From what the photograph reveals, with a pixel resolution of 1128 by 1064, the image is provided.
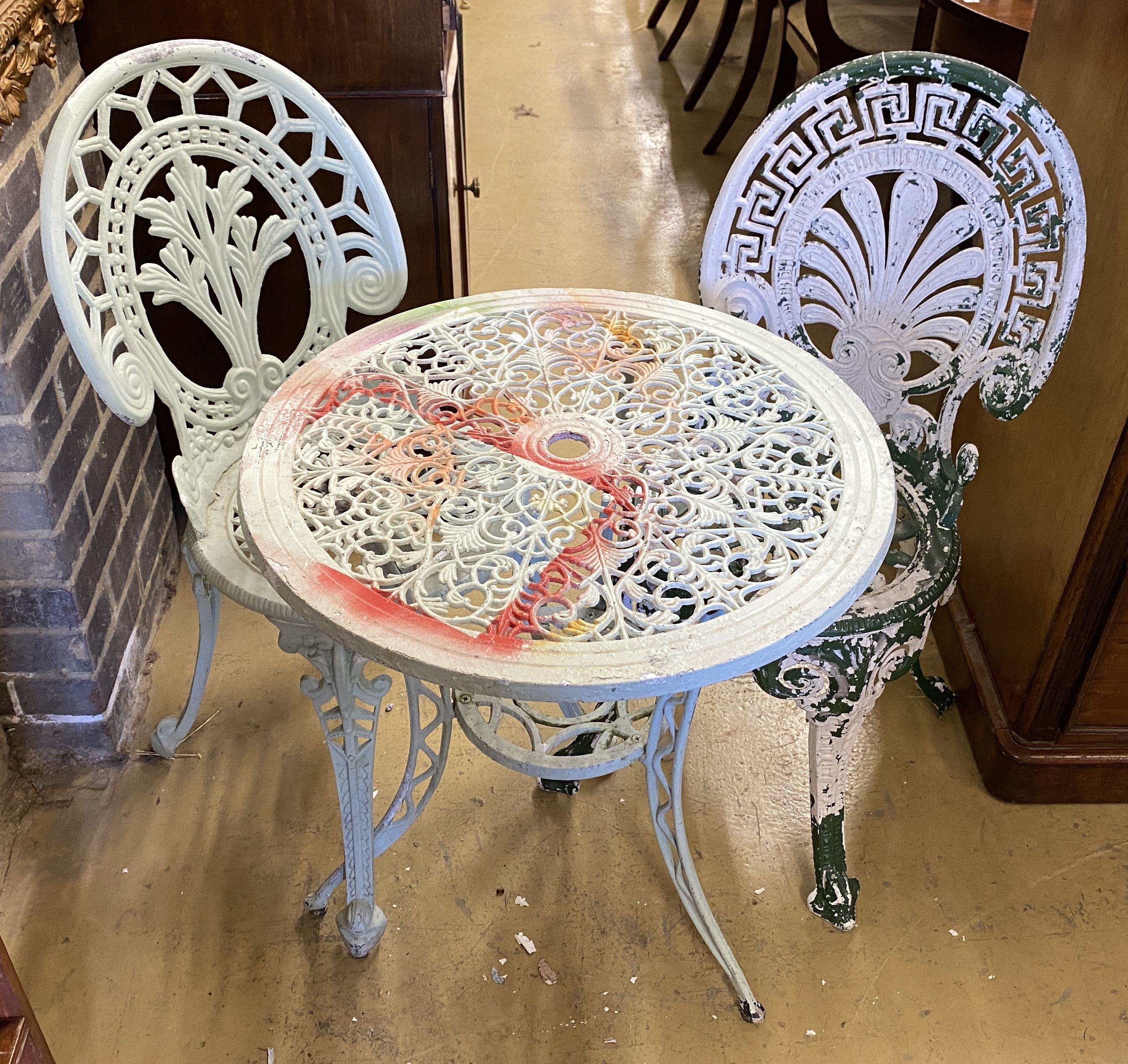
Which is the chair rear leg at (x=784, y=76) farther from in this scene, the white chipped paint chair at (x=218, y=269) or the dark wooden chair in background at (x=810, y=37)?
the white chipped paint chair at (x=218, y=269)

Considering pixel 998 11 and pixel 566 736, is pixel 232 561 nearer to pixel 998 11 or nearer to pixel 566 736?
→ pixel 566 736

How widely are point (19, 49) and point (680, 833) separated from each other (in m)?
1.40

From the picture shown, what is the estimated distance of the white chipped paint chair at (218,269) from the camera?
1352mm

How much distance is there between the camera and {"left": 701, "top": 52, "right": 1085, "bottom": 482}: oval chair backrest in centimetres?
144

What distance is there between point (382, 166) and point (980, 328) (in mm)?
1082

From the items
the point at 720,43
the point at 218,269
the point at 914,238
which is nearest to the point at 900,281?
the point at 914,238

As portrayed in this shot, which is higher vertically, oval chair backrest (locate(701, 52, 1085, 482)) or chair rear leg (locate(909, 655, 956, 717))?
oval chair backrest (locate(701, 52, 1085, 482))

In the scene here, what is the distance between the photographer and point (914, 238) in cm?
158

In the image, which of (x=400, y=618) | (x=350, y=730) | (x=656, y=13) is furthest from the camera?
(x=656, y=13)

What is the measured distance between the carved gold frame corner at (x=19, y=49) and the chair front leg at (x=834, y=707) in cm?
127

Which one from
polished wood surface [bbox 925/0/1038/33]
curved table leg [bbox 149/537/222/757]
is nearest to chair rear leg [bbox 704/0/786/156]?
polished wood surface [bbox 925/0/1038/33]

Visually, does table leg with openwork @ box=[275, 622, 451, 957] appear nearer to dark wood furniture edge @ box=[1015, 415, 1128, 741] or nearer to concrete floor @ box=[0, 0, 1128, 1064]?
concrete floor @ box=[0, 0, 1128, 1064]

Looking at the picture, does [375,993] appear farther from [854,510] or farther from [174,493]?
[174,493]

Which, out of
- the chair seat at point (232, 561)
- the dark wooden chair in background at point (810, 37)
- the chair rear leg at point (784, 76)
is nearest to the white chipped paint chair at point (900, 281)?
the chair seat at point (232, 561)
